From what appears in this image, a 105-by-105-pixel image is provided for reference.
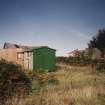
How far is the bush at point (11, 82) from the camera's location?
309 inches

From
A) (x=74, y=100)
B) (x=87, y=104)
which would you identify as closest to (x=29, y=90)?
(x=74, y=100)

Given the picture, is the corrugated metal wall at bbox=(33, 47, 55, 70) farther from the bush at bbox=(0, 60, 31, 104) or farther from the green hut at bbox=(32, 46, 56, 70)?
the bush at bbox=(0, 60, 31, 104)

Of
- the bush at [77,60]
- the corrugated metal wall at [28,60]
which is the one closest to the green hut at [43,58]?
the corrugated metal wall at [28,60]

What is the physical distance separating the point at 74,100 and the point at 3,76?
112 inches

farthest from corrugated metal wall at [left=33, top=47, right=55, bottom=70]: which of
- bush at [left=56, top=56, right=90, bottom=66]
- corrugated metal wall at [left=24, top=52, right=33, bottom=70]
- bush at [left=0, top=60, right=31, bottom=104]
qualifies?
bush at [left=0, top=60, right=31, bottom=104]

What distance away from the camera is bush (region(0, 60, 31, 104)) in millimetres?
7855

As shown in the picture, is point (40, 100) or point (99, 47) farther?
point (99, 47)

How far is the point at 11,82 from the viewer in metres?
8.20

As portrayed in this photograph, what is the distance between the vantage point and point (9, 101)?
288 inches

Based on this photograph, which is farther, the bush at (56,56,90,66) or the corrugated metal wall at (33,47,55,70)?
the bush at (56,56,90,66)

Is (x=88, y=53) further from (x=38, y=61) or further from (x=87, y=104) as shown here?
(x=87, y=104)

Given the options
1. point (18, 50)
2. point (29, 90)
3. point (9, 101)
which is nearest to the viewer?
point (9, 101)

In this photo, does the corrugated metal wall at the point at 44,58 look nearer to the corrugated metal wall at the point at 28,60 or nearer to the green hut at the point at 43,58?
the green hut at the point at 43,58

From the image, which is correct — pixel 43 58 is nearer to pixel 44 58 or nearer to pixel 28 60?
pixel 44 58
